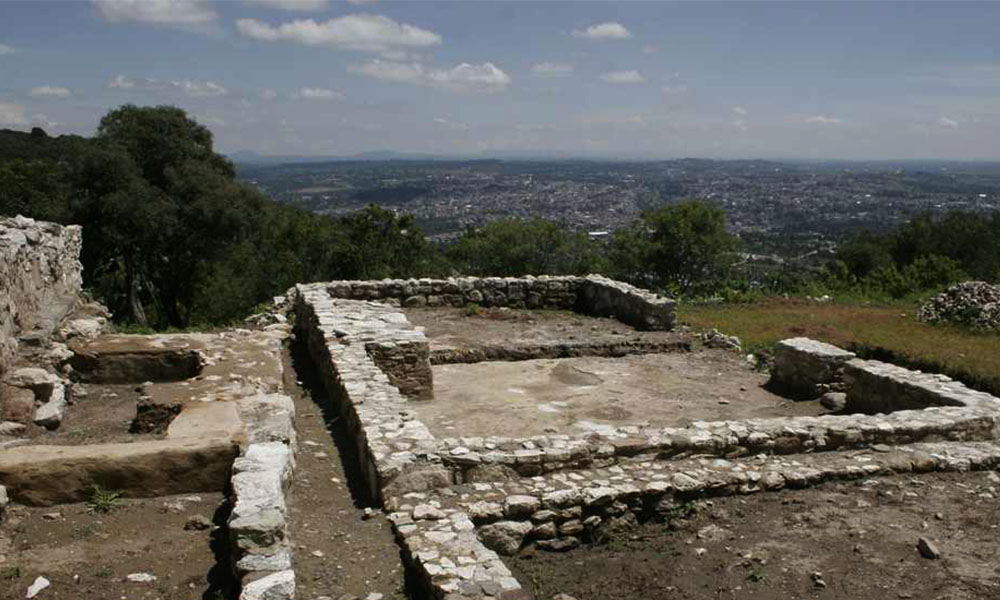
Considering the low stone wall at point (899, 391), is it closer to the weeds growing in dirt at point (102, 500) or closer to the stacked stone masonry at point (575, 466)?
the stacked stone masonry at point (575, 466)

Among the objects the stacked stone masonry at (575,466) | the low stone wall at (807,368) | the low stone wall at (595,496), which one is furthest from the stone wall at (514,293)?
the low stone wall at (595,496)

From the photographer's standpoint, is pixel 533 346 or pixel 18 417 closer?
pixel 18 417

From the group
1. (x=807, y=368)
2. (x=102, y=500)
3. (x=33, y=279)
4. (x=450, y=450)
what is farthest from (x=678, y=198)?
(x=102, y=500)

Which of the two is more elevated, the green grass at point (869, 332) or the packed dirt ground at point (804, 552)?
the packed dirt ground at point (804, 552)

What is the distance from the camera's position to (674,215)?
36.0 meters

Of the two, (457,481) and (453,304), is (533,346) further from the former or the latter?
(457,481)

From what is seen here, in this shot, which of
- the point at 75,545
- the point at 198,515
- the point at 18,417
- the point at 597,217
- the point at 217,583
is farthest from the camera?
the point at 597,217

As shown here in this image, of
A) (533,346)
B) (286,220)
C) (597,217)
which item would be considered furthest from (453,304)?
(597,217)

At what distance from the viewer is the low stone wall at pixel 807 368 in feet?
35.3

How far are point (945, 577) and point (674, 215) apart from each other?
3155cm

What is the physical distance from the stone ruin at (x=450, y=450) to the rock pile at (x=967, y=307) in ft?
30.4

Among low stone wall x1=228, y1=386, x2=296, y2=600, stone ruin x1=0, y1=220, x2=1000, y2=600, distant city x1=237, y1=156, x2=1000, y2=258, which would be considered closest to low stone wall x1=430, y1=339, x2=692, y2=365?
stone ruin x1=0, y1=220, x2=1000, y2=600

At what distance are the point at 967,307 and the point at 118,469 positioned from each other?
18.7m

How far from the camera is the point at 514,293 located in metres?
17.0
